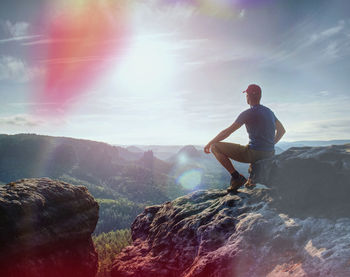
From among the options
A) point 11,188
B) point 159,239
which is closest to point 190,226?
point 159,239

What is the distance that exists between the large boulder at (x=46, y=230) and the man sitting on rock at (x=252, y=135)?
9.55 m

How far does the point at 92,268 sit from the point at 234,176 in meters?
10.9

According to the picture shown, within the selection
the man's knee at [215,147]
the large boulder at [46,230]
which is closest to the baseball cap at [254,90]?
the man's knee at [215,147]

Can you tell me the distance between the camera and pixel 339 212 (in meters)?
9.88

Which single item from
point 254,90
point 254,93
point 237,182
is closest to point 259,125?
point 254,93

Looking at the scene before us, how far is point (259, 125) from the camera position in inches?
544

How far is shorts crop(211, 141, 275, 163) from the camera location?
14.3 metres

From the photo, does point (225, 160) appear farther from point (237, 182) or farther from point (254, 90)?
point (254, 90)

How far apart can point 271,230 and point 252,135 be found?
5.31m

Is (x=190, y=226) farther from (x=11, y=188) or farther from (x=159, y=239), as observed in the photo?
(x=11, y=188)

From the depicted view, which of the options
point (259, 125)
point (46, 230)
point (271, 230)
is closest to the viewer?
point (271, 230)

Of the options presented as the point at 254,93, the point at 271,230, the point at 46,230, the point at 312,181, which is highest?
the point at 254,93

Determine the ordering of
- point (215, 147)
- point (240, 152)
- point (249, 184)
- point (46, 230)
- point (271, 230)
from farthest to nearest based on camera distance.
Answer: point (249, 184)
point (215, 147)
point (240, 152)
point (46, 230)
point (271, 230)

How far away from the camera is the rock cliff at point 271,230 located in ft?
28.8
